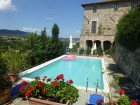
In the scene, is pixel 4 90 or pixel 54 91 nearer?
pixel 54 91

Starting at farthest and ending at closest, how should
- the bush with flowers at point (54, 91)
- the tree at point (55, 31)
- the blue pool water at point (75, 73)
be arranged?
the tree at point (55, 31) → the blue pool water at point (75, 73) → the bush with flowers at point (54, 91)

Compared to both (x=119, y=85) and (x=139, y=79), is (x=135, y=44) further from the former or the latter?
(x=119, y=85)

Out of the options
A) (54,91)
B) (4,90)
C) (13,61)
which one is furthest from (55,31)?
(54,91)

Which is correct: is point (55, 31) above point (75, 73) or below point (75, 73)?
above

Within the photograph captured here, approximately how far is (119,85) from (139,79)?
1225mm

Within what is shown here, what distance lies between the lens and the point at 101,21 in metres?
28.5

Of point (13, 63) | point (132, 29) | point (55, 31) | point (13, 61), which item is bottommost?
point (13, 63)

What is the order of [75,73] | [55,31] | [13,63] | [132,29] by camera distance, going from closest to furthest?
[13,63] → [132,29] → [75,73] → [55,31]

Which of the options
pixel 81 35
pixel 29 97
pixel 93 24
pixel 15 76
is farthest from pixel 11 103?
pixel 93 24

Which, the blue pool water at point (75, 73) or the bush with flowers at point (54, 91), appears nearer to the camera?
the bush with flowers at point (54, 91)

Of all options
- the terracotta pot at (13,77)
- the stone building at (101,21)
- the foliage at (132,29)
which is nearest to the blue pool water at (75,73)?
the terracotta pot at (13,77)

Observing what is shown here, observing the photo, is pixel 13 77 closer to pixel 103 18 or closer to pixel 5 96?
pixel 5 96

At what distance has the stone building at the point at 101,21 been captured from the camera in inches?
1048

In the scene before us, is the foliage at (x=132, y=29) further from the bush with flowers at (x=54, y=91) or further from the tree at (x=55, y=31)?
the tree at (x=55, y=31)
